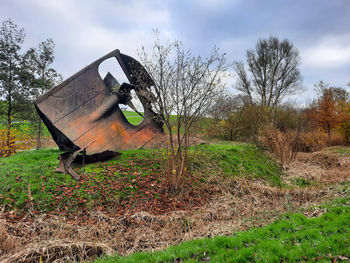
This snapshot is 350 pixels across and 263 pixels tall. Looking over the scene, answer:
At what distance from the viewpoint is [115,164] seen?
6582 millimetres

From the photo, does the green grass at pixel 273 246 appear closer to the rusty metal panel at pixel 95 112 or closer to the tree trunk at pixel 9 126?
the rusty metal panel at pixel 95 112

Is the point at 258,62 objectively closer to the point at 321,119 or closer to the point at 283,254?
the point at 321,119

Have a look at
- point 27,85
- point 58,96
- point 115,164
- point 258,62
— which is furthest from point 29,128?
point 258,62

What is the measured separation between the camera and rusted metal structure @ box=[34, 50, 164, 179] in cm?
627

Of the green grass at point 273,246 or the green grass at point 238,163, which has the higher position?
the green grass at point 238,163

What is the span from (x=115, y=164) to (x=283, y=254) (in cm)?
484

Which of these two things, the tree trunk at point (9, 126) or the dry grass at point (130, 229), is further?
the tree trunk at point (9, 126)

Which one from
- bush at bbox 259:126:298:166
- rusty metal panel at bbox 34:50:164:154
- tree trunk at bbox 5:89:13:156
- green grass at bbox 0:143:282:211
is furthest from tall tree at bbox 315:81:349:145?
tree trunk at bbox 5:89:13:156

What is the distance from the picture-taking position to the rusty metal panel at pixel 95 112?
249 inches

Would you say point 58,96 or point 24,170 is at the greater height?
point 58,96

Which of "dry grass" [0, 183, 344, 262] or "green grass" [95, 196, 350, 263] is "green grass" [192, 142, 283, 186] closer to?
"dry grass" [0, 183, 344, 262]

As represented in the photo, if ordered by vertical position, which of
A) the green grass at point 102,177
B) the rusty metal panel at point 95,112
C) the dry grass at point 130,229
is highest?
the rusty metal panel at point 95,112

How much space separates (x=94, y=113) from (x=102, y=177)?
2.22 meters

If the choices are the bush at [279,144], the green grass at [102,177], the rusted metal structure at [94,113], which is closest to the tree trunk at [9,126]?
the green grass at [102,177]
